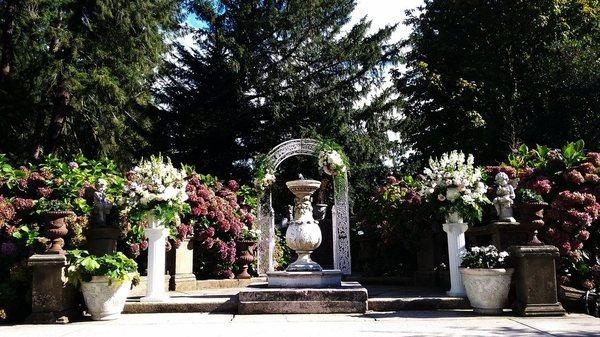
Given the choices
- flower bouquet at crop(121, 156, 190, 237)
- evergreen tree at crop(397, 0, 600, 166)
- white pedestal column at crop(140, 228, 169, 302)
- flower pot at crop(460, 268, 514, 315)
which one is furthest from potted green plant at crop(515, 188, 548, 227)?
evergreen tree at crop(397, 0, 600, 166)

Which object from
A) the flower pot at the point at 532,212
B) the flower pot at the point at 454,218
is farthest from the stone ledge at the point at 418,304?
the flower pot at the point at 532,212

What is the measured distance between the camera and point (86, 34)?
1376 cm

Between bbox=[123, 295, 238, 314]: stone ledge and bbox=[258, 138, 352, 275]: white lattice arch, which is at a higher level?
bbox=[258, 138, 352, 275]: white lattice arch

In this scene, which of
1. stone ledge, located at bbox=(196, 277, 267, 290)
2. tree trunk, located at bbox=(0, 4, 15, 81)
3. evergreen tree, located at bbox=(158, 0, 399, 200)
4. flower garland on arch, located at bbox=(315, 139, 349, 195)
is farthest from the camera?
evergreen tree, located at bbox=(158, 0, 399, 200)

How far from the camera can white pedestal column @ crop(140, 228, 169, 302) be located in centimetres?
706

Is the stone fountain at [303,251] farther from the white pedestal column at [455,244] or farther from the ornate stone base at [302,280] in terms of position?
the white pedestal column at [455,244]

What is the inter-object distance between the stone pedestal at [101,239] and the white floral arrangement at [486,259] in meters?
4.92

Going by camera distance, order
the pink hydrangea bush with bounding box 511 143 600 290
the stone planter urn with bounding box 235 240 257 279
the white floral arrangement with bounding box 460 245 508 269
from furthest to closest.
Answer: the stone planter urn with bounding box 235 240 257 279 → the pink hydrangea bush with bounding box 511 143 600 290 → the white floral arrangement with bounding box 460 245 508 269

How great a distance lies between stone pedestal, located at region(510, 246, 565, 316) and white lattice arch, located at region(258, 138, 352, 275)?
528cm

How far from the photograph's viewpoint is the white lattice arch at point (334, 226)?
434 inches

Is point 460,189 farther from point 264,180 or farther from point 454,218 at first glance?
point 264,180

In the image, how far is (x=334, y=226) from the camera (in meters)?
11.2

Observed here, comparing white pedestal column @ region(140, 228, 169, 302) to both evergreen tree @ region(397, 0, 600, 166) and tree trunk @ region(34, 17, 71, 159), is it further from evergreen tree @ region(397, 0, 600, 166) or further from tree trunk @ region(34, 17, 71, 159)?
evergreen tree @ region(397, 0, 600, 166)

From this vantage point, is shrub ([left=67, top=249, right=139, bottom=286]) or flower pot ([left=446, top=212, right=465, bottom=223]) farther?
flower pot ([left=446, top=212, right=465, bottom=223])
